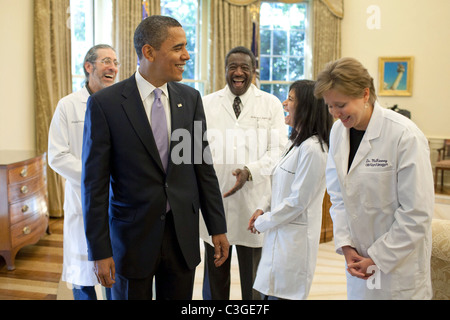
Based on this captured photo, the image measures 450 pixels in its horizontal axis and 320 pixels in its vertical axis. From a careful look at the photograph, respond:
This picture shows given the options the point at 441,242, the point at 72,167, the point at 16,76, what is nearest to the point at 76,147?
the point at 72,167

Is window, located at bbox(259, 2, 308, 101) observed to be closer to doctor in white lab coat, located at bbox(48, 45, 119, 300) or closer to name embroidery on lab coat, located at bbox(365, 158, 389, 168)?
doctor in white lab coat, located at bbox(48, 45, 119, 300)

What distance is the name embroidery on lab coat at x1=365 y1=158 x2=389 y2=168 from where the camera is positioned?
1696 mm

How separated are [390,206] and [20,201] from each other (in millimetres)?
3558

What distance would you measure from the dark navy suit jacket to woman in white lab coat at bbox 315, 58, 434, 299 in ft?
2.04

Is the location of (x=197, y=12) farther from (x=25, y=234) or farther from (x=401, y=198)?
(x=401, y=198)

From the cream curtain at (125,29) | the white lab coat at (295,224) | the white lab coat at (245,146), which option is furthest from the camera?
the cream curtain at (125,29)

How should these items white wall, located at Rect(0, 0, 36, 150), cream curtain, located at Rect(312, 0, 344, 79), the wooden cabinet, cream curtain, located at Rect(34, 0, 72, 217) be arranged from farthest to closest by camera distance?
cream curtain, located at Rect(312, 0, 344, 79) → cream curtain, located at Rect(34, 0, 72, 217) → white wall, located at Rect(0, 0, 36, 150) → the wooden cabinet

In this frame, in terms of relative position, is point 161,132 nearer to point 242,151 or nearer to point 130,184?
point 130,184

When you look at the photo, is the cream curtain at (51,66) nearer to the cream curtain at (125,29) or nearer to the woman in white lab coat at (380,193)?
the cream curtain at (125,29)

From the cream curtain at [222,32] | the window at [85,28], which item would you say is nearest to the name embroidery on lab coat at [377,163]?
the window at [85,28]

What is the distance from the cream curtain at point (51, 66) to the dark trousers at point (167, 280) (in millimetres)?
4427

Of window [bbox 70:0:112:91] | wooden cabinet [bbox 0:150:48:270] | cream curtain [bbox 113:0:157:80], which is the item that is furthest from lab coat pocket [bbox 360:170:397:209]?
cream curtain [bbox 113:0:157:80]

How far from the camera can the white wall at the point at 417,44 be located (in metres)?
8.68

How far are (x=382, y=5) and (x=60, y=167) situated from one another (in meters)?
8.07
